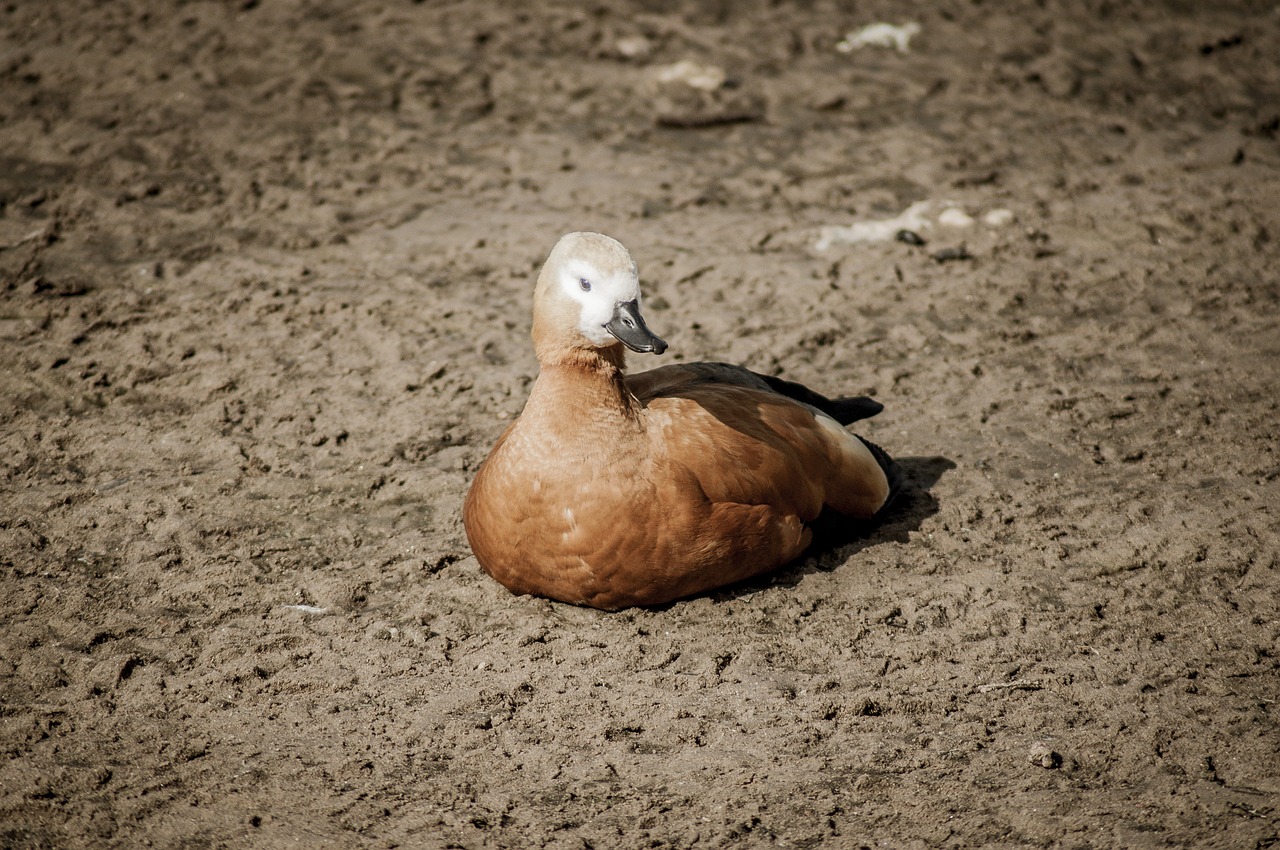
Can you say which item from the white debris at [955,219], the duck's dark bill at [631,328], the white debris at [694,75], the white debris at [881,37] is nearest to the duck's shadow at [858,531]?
the duck's dark bill at [631,328]

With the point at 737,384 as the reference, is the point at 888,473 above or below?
below

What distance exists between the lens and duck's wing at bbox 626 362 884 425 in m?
4.20

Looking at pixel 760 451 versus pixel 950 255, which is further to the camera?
pixel 950 255

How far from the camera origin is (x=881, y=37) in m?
7.77

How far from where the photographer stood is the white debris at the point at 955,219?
6109mm

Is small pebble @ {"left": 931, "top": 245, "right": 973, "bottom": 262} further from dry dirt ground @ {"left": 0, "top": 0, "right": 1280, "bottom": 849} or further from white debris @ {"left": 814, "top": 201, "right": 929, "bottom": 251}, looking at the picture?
white debris @ {"left": 814, "top": 201, "right": 929, "bottom": 251}

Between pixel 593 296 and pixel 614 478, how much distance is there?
0.59m

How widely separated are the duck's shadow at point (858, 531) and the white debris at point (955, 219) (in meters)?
2.07

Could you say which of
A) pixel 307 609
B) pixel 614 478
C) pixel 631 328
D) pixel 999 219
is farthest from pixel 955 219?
pixel 307 609

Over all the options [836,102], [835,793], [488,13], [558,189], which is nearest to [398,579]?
[835,793]

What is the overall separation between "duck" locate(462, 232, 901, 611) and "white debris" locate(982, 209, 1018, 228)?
2857 millimetres

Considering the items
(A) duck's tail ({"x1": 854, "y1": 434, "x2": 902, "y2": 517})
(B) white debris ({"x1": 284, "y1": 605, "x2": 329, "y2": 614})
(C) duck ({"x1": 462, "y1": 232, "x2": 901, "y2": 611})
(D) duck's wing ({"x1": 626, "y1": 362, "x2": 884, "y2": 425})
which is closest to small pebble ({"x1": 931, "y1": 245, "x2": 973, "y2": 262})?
(D) duck's wing ({"x1": 626, "y1": 362, "x2": 884, "y2": 425})

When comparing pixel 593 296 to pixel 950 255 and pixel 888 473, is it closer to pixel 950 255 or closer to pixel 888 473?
pixel 888 473

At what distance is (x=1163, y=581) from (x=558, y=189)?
Result: 398 cm
